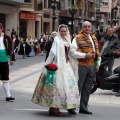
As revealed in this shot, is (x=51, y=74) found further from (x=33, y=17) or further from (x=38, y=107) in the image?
(x=33, y=17)

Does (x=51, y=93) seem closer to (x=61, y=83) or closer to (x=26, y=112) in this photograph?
(x=61, y=83)

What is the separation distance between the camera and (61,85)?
8688mm

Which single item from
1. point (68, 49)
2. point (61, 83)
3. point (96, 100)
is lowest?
point (96, 100)

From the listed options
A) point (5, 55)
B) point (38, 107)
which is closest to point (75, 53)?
point (38, 107)

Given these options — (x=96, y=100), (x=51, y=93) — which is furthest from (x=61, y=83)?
(x=96, y=100)

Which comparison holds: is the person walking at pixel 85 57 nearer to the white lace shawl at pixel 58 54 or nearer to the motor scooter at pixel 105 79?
the white lace shawl at pixel 58 54

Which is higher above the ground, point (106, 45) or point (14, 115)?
point (106, 45)

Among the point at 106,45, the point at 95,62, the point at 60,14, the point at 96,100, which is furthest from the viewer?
the point at 60,14

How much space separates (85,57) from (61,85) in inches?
28.8

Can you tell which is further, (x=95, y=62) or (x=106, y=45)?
(x=106, y=45)

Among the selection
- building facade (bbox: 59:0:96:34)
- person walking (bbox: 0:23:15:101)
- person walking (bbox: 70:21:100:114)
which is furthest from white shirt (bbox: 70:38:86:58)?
building facade (bbox: 59:0:96:34)

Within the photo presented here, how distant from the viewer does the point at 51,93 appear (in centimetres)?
868

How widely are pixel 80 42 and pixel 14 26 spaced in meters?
34.7

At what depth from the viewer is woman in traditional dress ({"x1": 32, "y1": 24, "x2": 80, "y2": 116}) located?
341 inches
